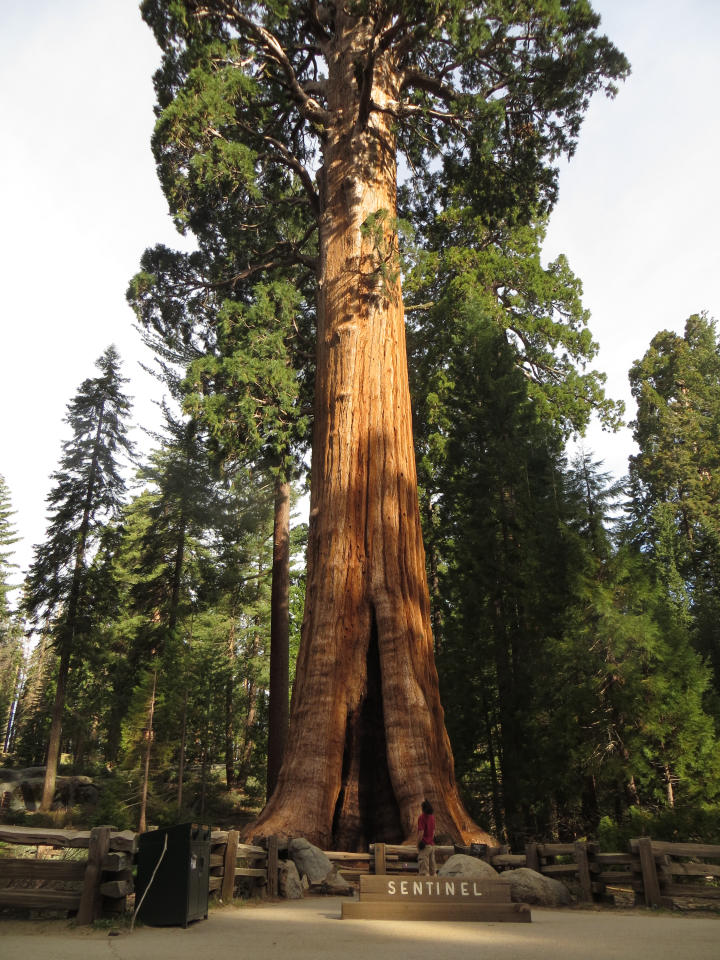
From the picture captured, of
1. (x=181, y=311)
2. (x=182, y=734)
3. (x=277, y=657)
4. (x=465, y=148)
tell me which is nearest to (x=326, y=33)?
(x=465, y=148)

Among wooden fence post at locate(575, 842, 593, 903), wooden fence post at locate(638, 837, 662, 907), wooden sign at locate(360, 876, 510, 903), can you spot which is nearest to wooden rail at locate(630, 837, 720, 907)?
wooden fence post at locate(638, 837, 662, 907)

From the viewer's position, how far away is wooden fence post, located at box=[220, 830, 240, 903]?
6752 mm

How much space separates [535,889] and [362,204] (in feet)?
34.0

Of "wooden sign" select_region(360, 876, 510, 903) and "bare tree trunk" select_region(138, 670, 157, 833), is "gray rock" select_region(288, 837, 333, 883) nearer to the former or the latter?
"wooden sign" select_region(360, 876, 510, 903)

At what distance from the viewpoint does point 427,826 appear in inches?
285

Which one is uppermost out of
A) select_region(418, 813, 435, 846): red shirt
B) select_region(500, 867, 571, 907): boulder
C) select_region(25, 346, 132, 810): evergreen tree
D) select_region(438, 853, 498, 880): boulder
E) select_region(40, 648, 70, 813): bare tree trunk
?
select_region(25, 346, 132, 810): evergreen tree

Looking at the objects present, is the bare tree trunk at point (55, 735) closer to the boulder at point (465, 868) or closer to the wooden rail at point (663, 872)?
the boulder at point (465, 868)

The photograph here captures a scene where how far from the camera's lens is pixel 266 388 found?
11.8 meters

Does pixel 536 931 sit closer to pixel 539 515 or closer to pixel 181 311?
pixel 539 515

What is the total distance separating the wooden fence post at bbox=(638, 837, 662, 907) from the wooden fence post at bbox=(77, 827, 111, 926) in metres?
5.42

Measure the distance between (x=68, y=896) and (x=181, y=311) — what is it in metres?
13.9

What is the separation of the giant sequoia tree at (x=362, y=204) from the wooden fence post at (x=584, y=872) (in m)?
1.29

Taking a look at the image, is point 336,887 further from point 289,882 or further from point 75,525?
point 75,525

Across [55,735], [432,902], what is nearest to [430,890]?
[432,902]
